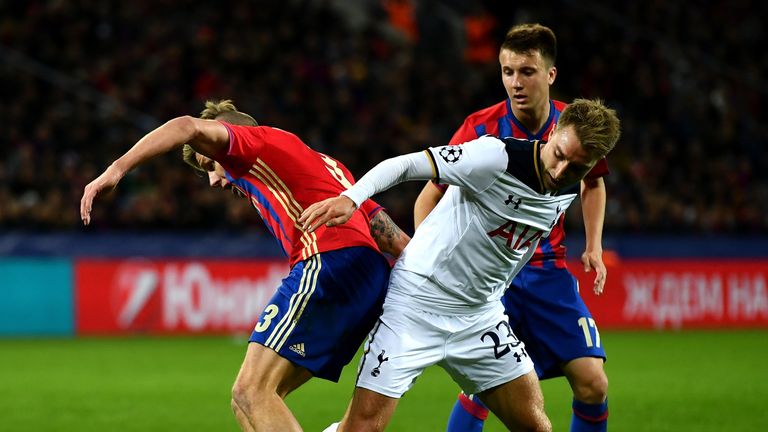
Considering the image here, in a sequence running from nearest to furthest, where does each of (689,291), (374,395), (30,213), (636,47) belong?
(374,395)
(30,213)
(689,291)
(636,47)

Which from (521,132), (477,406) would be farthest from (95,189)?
(477,406)

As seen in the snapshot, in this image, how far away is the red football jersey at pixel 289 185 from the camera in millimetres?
4891

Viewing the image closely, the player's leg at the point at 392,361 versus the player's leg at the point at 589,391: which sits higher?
the player's leg at the point at 392,361

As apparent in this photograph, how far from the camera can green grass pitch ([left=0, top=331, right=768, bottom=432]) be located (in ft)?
25.0

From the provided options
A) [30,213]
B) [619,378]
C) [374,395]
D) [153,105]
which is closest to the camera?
[374,395]

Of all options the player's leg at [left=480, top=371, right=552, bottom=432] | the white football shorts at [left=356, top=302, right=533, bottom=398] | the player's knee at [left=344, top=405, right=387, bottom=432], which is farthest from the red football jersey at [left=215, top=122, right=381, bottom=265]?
the player's leg at [left=480, top=371, right=552, bottom=432]

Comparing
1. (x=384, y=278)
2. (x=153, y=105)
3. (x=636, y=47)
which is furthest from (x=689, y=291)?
(x=384, y=278)

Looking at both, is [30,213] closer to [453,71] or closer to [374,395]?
[453,71]

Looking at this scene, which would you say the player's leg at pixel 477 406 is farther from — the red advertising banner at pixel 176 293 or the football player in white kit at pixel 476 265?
the red advertising banner at pixel 176 293

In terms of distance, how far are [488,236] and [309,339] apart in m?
0.89

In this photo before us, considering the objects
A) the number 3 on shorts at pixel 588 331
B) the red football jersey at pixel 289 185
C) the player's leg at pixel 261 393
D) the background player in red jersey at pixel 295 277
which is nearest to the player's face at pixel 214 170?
the background player in red jersey at pixel 295 277

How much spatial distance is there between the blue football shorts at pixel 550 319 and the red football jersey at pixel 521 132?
0.07 m

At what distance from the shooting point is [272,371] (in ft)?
15.6

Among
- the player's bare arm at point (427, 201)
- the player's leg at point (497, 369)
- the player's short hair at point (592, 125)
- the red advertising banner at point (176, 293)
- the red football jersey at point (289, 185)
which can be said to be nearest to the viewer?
the player's short hair at point (592, 125)
